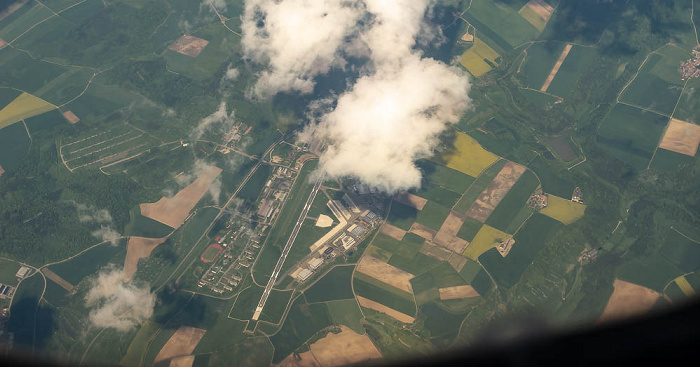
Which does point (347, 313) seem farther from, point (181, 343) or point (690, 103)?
point (690, 103)

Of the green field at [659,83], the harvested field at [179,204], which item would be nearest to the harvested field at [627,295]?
the green field at [659,83]

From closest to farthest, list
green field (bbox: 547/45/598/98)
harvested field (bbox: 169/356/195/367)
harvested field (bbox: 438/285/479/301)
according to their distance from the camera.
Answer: harvested field (bbox: 169/356/195/367)
harvested field (bbox: 438/285/479/301)
green field (bbox: 547/45/598/98)

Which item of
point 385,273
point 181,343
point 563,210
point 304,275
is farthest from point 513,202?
point 181,343

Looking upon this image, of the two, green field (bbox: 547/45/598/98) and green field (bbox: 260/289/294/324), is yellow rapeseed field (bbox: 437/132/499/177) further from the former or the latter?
green field (bbox: 260/289/294/324)

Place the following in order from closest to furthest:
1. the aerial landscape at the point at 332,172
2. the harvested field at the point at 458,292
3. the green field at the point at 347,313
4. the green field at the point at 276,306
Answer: the green field at the point at 347,313
the aerial landscape at the point at 332,172
the green field at the point at 276,306
the harvested field at the point at 458,292

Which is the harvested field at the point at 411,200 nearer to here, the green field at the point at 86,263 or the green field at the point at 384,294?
the green field at the point at 384,294

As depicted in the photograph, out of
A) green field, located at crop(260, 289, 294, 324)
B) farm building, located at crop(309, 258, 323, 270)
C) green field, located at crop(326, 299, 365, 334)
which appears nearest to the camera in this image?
green field, located at crop(326, 299, 365, 334)

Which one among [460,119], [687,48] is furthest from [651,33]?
[460,119]

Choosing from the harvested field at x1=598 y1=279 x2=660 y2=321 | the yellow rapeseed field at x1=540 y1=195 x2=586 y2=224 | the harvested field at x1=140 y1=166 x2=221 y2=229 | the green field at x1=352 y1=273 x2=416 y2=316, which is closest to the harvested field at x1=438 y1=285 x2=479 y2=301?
the green field at x1=352 y1=273 x2=416 y2=316
